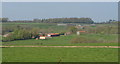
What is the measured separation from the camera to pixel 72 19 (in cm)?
9650

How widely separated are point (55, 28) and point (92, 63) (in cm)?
6709

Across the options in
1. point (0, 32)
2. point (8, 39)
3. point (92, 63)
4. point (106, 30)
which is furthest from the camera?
point (106, 30)

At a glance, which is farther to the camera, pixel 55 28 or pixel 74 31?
pixel 55 28

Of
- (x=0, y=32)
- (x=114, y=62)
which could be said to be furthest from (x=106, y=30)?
(x=114, y=62)

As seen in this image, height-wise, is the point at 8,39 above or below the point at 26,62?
below

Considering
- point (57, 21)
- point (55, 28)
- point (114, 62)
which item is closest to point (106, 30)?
point (55, 28)

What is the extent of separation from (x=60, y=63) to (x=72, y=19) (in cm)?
8192

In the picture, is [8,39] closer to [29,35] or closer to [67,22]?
[29,35]

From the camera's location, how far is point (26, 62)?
15.2m

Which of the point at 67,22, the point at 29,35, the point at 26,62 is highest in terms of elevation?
the point at 26,62

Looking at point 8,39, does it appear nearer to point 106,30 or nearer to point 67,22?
point 106,30

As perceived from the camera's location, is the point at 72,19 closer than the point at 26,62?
No

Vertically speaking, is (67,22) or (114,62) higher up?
(114,62)

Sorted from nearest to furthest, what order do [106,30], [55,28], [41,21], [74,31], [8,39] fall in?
[8,39], [106,30], [74,31], [55,28], [41,21]
